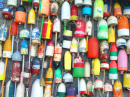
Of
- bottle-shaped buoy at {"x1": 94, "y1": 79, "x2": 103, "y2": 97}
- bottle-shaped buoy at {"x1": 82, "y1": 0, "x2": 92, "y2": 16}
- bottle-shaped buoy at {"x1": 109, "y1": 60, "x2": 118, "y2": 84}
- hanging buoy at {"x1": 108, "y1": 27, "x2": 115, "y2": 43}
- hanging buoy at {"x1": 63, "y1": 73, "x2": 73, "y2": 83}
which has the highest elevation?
bottle-shaped buoy at {"x1": 82, "y1": 0, "x2": 92, "y2": 16}

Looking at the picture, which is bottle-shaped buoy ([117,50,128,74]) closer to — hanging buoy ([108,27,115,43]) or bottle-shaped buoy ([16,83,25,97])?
hanging buoy ([108,27,115,43])

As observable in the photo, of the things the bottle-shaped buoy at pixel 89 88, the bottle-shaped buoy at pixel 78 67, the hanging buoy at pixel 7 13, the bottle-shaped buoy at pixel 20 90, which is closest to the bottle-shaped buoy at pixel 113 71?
the bottle-shaped buoy at pixel 89 88

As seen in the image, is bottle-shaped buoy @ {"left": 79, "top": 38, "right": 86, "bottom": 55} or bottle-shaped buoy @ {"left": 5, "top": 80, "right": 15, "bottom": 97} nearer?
bottle-shaped buoy @ {"left": 5, "top": 80, "right": 15, "bottom": 97}

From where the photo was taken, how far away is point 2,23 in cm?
248

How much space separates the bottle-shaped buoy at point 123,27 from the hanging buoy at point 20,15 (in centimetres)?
123

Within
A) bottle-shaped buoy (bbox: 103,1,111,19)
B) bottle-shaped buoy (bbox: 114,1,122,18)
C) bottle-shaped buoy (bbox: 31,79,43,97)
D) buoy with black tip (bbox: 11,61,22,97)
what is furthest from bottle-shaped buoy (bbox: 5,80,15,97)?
bottle-shaped buoy (bbox: 114,1,122,18)

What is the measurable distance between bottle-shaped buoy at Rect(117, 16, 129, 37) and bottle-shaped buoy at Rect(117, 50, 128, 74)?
0.23 meters

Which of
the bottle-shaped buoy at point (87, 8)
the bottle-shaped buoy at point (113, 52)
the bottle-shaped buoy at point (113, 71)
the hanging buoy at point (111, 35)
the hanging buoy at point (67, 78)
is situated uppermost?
A: the bottle-shaped buoy at point (87, 8)

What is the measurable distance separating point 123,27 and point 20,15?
132 cm

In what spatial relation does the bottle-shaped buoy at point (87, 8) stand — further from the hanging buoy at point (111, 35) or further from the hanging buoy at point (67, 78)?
the hanging buoy at point (67, 78)

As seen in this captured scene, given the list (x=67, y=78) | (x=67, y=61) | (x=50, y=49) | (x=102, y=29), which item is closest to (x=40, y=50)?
(x=50, y=49)

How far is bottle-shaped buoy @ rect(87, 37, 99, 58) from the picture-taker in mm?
2305

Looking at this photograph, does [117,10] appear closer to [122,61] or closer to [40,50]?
[122,61]

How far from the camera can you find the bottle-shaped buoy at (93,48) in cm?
230
